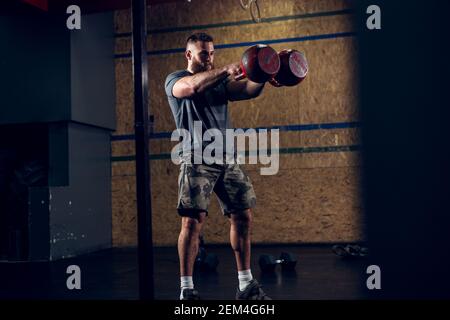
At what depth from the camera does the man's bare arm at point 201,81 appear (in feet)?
9.02

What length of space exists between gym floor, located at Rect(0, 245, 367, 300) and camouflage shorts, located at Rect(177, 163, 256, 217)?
56 cm

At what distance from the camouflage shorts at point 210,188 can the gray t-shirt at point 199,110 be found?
0.39 feet

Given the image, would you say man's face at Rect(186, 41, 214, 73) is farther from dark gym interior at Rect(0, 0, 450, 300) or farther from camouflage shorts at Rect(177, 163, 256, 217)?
dark gym interior at Rect(0, 0, 450, 300)

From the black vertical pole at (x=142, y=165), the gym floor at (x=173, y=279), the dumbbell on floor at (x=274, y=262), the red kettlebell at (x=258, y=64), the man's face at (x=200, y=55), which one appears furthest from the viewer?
the dumbbell on floor at (x=274, y=262)

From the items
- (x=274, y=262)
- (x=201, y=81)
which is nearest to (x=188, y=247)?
(x=201, y=81)

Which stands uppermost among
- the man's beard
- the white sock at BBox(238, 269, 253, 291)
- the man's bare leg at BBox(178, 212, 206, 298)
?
the man's beard

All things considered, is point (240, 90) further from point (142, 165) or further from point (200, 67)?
point (142, 165)

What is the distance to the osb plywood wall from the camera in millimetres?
5914

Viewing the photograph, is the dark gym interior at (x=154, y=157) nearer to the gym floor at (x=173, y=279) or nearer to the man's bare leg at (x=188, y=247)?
the gym floor at (x=173, y=279)

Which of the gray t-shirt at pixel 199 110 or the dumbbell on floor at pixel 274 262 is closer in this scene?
the gray t-shirt at pixel 199 110

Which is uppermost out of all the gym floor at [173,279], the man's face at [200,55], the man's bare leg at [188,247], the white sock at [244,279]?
the man's face at [200,55]

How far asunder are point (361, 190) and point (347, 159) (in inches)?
170

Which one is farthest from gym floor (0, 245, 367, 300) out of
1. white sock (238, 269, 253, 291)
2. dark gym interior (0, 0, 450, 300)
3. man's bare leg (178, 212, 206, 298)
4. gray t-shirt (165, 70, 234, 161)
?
gray t-shirt (165, 70, 234, 161)

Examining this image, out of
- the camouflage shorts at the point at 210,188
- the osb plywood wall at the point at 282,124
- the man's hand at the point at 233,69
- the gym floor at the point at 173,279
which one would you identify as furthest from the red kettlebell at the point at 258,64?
the osb plywood wall at the point at 282,124
